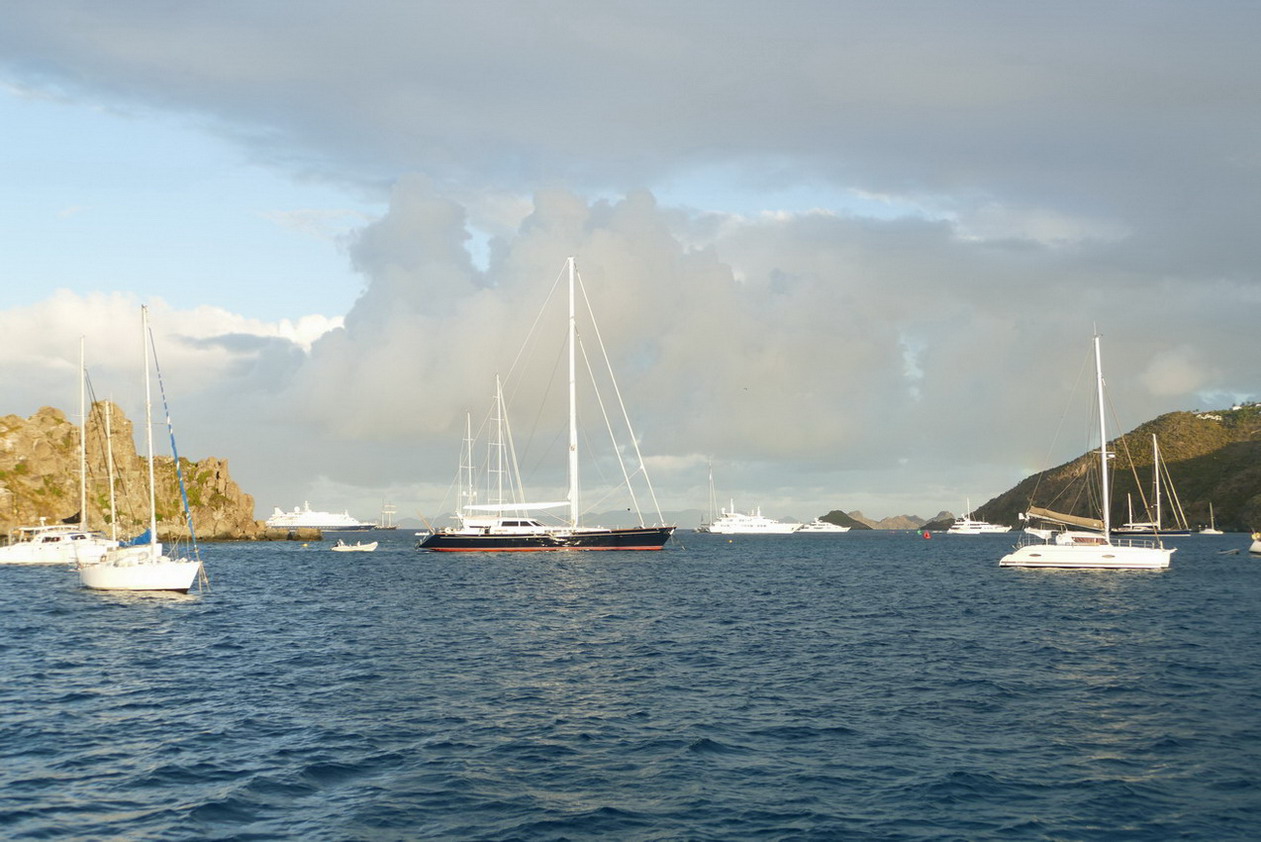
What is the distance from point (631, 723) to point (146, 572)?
1800 inches

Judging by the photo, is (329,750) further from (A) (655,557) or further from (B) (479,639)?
(A) (655,557)

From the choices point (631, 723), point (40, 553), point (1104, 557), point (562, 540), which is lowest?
point (1104, 557)

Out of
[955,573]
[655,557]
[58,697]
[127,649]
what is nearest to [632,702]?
[58,697]

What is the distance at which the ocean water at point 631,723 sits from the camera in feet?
58.3

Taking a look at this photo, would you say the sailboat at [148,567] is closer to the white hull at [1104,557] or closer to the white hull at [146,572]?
the white hull at [146,572]

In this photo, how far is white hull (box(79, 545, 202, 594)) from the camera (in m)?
60.1

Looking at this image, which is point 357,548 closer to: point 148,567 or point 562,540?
point 562,540

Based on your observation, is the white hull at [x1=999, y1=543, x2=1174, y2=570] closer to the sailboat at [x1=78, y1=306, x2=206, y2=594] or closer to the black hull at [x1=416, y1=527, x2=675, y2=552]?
the black hull at [x1=416, y1=527, x2=675, y2=552]

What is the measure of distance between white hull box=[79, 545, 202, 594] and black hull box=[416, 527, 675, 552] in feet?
185

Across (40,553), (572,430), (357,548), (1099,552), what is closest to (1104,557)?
(1099,552)

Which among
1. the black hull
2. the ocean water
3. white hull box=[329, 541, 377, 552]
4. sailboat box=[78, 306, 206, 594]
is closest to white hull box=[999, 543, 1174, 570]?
the ocean water

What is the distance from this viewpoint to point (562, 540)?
116 meters

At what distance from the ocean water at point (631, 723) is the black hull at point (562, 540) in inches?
2370

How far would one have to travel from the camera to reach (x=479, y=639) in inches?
1688
